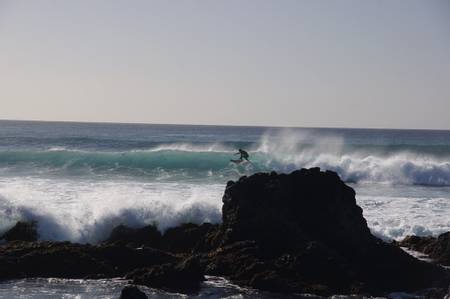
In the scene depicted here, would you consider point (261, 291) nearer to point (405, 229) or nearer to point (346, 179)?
point (405, 229)

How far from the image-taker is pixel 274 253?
15.4 m

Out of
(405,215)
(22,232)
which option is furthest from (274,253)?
(405,215)

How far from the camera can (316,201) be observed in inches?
652

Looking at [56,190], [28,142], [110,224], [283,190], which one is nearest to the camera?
[283,190]

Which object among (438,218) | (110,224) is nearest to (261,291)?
(110,224)

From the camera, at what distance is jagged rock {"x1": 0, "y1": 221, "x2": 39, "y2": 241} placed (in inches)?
731

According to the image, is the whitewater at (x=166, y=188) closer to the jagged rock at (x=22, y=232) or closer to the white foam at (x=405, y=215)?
the white foam at (x=405, y=215)

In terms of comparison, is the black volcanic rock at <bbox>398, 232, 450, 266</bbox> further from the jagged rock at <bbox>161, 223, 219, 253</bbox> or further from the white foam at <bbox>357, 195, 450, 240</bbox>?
the jagged rock at <bbox>161, 223, 219, 253</bbox>

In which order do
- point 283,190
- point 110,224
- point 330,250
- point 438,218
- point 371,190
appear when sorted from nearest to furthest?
point 330,250
point 283,190
point 110,224
point 438,218
point 371,190

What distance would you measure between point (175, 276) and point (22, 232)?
698cm

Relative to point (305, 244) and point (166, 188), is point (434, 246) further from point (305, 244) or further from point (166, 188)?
point (166, 188)

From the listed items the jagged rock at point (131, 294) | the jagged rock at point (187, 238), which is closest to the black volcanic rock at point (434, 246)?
the jagged rock at point (187, 238)

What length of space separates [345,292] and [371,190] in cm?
1975

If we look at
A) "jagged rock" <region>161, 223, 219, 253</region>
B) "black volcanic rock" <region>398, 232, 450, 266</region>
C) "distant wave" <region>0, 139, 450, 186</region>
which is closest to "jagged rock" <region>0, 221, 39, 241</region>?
"jagged rock" <region>161, 223, 219, 253</region>
